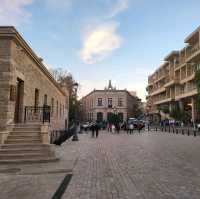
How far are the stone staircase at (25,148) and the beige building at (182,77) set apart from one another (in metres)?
32.3

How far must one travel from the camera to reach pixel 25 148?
Answer: 36.6ft

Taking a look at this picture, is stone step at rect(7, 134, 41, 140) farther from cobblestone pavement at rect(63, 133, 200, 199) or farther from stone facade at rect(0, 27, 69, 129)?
cobblestone pavement at rect(63, 133, 200, 199)

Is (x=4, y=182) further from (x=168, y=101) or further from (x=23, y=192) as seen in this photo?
(x=168, y=101)

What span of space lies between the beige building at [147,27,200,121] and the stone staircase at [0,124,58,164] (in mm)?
32285

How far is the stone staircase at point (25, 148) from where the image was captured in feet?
34.7

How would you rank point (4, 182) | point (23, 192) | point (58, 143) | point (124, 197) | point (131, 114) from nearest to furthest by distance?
1. point (124, 197)
2. point (23, 192)
3. point (4, 182)
4. point (58, 143)
5. point (131, 114)

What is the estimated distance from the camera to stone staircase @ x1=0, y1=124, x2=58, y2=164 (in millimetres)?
10587

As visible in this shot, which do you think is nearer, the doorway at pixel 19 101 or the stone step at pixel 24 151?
the stone step at pixel 24 151

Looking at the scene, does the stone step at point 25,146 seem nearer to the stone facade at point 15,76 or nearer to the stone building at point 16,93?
the stone building at point 16,93

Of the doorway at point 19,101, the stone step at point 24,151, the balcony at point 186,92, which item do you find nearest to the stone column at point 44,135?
the stone step at point 24,151

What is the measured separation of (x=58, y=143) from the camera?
1805 centimetres

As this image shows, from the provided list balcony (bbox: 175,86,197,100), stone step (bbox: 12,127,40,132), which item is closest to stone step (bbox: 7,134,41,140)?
stone step (bbox: 12,127,40,132)

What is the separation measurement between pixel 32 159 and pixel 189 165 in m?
6.05

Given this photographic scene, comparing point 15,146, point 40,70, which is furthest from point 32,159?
point 40,70
